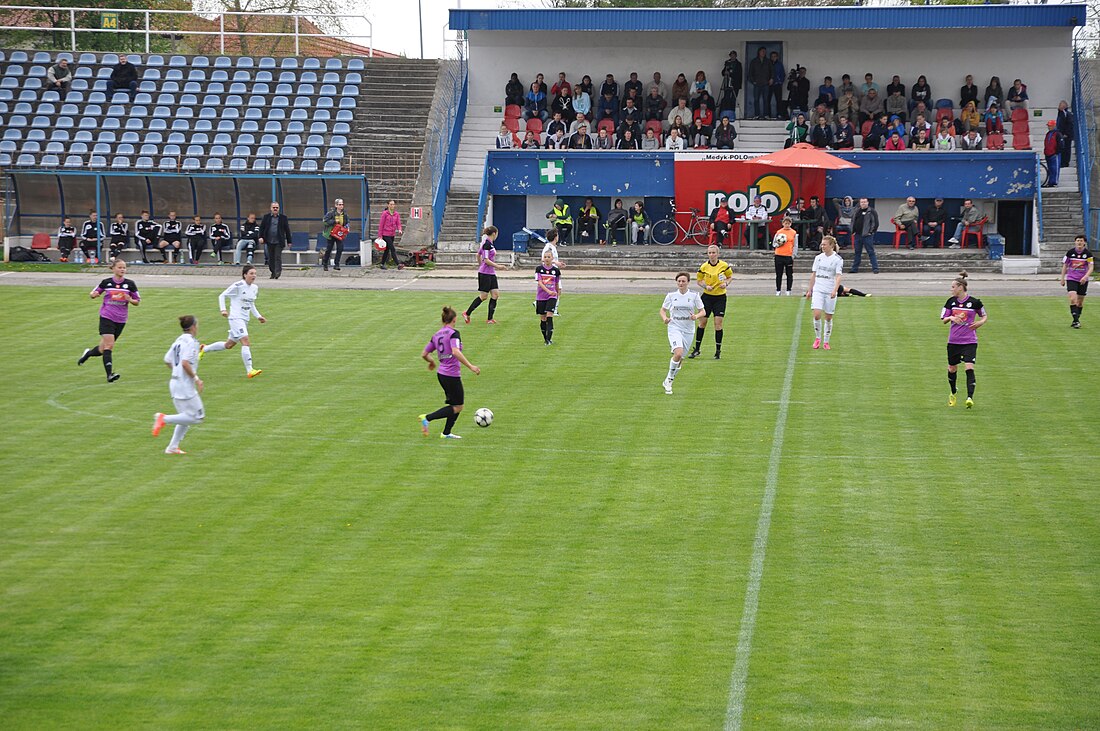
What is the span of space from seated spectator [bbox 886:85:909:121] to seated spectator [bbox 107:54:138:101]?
1067 inches

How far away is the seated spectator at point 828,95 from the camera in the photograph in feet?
143

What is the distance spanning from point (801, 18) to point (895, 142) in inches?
228

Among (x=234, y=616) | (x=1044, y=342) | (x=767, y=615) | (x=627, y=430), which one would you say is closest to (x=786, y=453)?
(x=627, y=430)

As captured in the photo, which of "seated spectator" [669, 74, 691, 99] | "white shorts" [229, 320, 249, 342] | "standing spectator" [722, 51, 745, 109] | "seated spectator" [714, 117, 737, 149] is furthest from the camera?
"seated spectator" [669, 74, 691, 99]

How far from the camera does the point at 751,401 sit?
20.9m

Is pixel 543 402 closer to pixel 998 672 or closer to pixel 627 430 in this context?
pixel 627 430

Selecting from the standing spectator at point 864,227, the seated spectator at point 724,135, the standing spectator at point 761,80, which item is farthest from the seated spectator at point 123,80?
the standing spectator at point 864,227

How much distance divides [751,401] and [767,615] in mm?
9740

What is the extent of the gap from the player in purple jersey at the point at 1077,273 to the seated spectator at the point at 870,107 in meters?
16.7

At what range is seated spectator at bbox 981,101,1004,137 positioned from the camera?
42562 millimetres

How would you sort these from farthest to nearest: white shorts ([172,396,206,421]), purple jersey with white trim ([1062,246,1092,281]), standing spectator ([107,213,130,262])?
1. standing spectator ([107,213,130,262])
2. purple jersey with white trim ([1062,246,1092,281])
3. white shorts ([172,396,206,421])

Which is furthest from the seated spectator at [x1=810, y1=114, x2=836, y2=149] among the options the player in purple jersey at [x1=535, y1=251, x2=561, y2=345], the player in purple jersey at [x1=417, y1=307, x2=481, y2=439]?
the player in purple jersey at [x1=417, y1=307, x2=481, y2=439]

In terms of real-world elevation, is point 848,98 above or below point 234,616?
above

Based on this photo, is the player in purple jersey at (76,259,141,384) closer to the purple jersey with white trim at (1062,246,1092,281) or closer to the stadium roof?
the purple jersey with white trim at (1062,246,1092,281)
